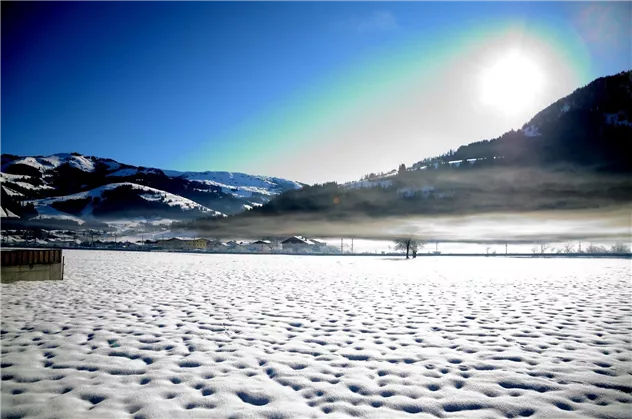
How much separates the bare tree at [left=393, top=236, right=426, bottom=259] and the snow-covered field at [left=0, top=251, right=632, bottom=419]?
51211 mm

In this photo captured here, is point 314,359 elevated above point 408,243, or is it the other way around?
point 314,359

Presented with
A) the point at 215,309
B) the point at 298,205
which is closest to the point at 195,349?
the point at 215,309

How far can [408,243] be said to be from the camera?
6072 centimetres

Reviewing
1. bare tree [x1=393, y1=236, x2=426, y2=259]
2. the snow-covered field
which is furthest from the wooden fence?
bare tree [x1=393, y1=236, x2=426, y2=259]

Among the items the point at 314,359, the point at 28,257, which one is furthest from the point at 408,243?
the point at 314,359

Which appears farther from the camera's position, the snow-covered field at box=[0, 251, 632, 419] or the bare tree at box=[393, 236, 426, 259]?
the bare tree at box=[393, 236, 426, 259]

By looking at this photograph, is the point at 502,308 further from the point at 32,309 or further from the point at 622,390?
the point at 32,309

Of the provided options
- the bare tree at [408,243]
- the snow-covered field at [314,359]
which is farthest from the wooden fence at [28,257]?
the bare tree at [408,243]

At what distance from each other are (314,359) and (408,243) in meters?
58.3

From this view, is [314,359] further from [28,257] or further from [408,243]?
[408,243]

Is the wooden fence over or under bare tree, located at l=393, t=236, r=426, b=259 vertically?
over

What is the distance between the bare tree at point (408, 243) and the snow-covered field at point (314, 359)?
51211 mm

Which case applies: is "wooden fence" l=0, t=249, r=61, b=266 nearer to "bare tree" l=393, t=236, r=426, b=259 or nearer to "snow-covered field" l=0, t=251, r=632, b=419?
"snow-covered field" l=0, t=251, r=632, b=419

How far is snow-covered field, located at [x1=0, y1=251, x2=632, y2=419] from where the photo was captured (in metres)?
3.87
